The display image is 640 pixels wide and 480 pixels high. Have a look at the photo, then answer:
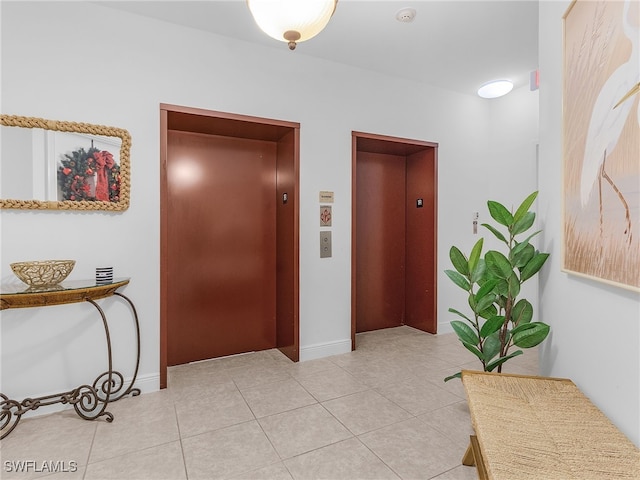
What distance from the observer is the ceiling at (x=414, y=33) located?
249 cm

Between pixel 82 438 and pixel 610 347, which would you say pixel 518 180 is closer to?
pixel 610 347

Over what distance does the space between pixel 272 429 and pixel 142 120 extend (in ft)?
7.86

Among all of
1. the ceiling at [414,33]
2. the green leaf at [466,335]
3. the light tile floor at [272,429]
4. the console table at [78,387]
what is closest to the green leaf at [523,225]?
the green leaf at [466,335]

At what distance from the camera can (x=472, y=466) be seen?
1.79 metres

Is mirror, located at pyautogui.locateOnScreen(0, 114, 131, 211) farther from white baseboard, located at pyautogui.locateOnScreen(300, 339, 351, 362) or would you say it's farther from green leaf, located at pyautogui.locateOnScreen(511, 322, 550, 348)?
green leaf, located at pyautogui.locateOnScreen(511, 322, 550, 348)

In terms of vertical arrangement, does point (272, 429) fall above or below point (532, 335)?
below

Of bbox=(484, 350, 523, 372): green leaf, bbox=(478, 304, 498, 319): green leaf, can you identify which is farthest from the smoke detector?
bbox=(484, 350, 523, 372): green leaf

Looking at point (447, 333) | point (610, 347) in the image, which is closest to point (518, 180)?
point (447, 333)

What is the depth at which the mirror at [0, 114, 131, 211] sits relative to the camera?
2.22 metres

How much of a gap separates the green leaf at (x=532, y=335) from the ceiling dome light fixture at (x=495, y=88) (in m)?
3.01

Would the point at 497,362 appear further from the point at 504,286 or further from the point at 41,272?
the point at 41,272

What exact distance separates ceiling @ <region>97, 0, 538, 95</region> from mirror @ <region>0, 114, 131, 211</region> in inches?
39.2

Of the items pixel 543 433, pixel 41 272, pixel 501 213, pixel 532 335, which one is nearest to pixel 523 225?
pixel 501 213

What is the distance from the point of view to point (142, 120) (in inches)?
103
